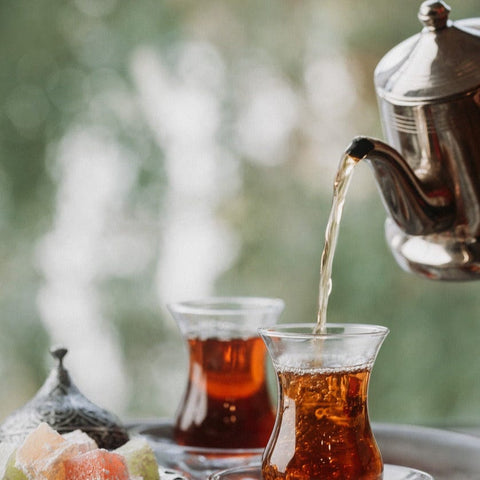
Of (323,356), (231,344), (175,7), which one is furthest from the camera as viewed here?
(175,7)

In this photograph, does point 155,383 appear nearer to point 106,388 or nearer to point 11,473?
point 106,388

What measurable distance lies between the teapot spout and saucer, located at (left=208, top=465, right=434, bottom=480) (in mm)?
354

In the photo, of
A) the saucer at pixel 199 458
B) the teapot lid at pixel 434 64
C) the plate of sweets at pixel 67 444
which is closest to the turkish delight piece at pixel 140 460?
the plate of sweets at pixel 67 444

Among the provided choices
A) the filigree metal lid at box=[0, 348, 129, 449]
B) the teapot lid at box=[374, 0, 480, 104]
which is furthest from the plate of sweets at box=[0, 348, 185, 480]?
the teapot lid at box=[374, 0, 480, 104]

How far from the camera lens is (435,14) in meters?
1.33

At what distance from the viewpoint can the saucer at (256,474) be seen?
1115 millimetres

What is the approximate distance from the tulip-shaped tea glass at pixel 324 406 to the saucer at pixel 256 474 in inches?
3.1

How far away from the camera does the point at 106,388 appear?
3.74 m

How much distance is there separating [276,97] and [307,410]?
2828 millimetres

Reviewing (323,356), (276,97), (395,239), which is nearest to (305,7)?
(276,97)

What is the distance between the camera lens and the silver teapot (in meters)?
1.28

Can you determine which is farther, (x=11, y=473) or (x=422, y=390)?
(x=422, y=390)

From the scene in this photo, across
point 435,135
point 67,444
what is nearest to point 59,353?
point 67,444

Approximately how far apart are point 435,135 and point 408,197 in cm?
9
